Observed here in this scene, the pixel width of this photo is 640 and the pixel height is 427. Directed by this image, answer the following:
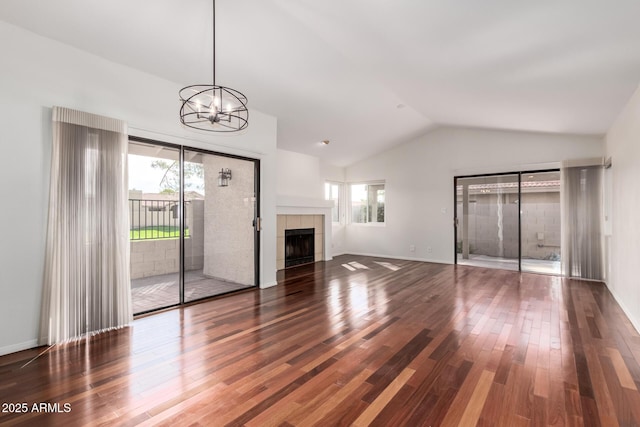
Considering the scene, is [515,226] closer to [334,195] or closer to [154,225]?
[334,195]

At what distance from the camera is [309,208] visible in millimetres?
7258

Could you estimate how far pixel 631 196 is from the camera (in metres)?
3.46

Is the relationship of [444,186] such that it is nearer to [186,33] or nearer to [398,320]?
[398,320]

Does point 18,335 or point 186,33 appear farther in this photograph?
point 186,33

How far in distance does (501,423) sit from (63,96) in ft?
14.4

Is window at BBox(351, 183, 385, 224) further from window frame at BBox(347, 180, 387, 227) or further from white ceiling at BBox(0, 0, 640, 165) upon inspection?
white ceiling at BBox(0, 0, 640, 165)

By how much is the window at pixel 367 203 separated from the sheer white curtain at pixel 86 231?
6.29m

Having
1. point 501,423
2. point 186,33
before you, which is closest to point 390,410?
point 501,423

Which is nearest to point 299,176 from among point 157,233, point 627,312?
point 157,233

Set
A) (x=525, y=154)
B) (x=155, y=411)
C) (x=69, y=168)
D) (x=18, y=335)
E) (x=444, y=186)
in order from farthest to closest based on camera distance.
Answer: (x=444, y=186)
(x=525, y=154)
(x=69, y=168)
(x=18, y=335)
(x=155, y=411)

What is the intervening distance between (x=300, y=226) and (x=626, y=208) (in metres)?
5.44

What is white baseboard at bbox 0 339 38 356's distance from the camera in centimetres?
260

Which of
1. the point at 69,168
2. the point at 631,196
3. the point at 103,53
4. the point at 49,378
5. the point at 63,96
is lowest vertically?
the point at 49,378

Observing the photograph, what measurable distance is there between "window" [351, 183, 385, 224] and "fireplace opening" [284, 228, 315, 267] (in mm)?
1833
